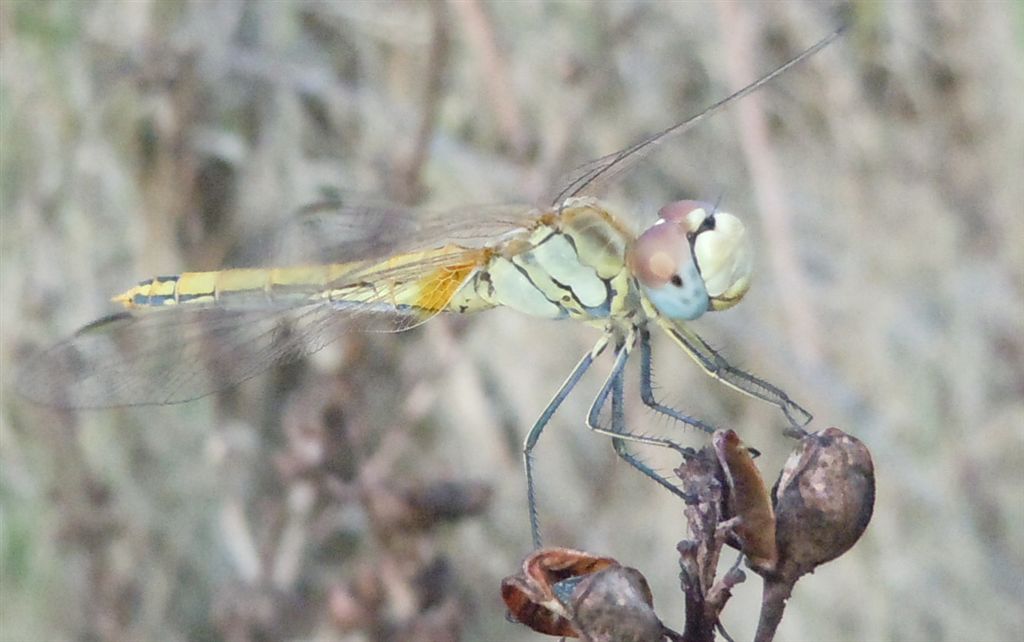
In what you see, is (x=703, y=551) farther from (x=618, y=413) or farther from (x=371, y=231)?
(x=371, y=231)

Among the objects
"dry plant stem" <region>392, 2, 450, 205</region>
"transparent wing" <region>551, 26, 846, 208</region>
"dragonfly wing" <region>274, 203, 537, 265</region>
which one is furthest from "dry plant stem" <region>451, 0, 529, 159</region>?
"transparent wing" <region>551, 26, 846, 208</region>

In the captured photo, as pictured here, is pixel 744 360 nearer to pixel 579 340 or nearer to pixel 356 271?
pixel 579 340

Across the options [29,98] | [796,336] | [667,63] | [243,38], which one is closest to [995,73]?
[667,63]

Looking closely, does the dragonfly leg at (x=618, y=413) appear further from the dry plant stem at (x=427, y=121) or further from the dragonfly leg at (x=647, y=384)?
the dry plant stem at (x=427, y=121)

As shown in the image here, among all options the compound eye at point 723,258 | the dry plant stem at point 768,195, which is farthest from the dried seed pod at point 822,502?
the dry plant stem at point 768,195

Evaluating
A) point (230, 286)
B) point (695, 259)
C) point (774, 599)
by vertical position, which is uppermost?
point (230, 286)

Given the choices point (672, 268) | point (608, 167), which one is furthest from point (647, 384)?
point (608, 167)

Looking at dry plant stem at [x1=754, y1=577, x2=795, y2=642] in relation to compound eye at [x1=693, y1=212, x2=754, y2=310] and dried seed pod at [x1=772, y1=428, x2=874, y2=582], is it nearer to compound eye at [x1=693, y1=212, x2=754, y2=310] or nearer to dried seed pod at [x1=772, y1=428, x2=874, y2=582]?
dried seed pod at [x1=772, y1=428, x2=874, y2=582]
